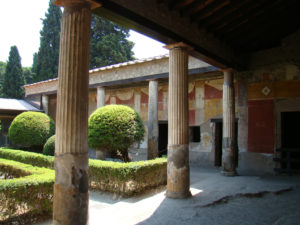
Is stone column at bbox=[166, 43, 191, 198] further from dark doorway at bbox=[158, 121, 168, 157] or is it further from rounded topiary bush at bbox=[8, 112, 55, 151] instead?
rounded topiary bush at bbox=[8, 112, 55, 151]

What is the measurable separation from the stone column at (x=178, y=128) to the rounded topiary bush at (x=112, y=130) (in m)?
2.44

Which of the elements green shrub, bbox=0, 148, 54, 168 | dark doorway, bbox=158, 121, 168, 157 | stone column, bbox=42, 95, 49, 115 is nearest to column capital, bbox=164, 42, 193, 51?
green shrub, bbox=0, 148, 54, 168

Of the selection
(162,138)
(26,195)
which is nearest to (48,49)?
(162,138)

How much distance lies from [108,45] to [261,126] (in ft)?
52.9

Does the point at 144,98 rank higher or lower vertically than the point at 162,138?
higher

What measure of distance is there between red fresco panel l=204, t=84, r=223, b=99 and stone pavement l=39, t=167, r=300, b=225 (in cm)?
463

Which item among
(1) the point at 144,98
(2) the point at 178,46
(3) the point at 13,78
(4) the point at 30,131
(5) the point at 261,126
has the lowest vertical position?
(4) the point at 30,131

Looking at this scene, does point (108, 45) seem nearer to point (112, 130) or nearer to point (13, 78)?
point (13, 78)

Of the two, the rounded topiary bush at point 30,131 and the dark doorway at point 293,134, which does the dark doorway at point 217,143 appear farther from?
the rounded topiary bush at point 30,131

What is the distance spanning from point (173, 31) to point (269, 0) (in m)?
2.42

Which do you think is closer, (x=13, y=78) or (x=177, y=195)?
(x=177, y=195)

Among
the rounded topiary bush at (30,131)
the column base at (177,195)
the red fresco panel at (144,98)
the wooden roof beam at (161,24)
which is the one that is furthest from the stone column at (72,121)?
the red fresco panel at (144,98)

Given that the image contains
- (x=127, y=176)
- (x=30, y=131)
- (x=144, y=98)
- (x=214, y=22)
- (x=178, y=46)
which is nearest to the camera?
(x=178, y=46)

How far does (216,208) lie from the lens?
4602 millimetres
